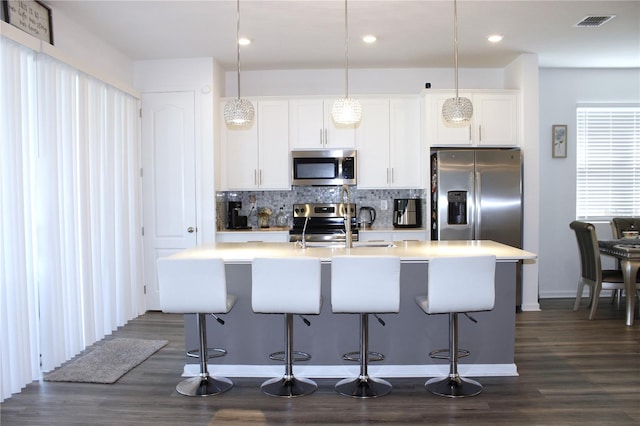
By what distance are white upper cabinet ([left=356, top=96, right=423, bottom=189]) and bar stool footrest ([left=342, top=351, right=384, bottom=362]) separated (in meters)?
2.65

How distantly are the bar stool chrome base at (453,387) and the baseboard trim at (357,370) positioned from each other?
0.14 m

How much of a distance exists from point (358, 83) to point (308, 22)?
1822mm

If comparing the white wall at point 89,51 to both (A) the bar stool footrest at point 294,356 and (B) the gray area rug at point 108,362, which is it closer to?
(B) the gray area rug at point 108,362

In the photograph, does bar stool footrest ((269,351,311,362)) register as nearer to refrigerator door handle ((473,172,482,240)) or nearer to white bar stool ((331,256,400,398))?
white bar stool ((331,256,400,398))

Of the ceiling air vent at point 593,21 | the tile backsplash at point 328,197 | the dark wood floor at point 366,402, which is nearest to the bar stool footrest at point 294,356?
the dark wood floor at point 366,402

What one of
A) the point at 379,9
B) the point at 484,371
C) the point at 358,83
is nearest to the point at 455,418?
the point at 484,371

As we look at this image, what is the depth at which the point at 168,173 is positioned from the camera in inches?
222

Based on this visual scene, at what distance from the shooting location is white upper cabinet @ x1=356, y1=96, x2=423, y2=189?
230 inches

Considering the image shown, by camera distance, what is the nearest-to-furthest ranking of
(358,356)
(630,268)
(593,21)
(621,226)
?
(358,356), (593,21), (630,268), (621,226)

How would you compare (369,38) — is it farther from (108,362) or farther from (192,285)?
(108,362)

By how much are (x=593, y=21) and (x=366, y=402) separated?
3.87m

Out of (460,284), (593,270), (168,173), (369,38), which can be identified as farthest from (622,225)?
(168,173)

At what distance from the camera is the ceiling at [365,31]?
410 cm

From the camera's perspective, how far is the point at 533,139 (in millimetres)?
5609
